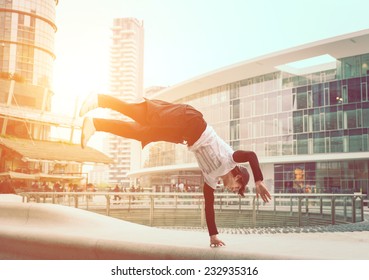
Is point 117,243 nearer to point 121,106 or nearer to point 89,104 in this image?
point 121,106

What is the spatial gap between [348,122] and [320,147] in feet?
9.11

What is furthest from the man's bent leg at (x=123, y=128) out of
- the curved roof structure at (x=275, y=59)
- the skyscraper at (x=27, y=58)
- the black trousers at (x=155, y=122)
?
the curved roof structure at (x=275, y=59)

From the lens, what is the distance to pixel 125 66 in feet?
418

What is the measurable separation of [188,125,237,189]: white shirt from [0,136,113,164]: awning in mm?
22521

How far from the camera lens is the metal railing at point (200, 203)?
11.7 metres

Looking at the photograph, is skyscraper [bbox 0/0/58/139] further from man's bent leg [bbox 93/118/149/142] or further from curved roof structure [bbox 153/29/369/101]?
man's bent leg [bbox 93/118/149/142]

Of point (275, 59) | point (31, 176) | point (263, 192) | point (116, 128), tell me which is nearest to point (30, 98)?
point (31, 176)

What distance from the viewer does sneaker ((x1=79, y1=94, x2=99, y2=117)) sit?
4.81 meters

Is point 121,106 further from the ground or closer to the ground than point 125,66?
closer to the ground

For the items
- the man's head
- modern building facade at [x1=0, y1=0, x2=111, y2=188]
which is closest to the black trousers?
the man's head

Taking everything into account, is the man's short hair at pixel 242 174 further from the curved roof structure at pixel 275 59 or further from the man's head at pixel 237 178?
the curved roof structure at pixel 275 59

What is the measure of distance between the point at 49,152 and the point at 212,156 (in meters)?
25.0
